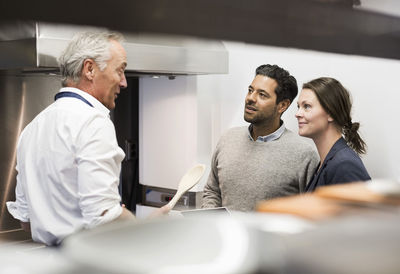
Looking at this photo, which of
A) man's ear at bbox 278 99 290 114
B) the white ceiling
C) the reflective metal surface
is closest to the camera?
the white ceiling

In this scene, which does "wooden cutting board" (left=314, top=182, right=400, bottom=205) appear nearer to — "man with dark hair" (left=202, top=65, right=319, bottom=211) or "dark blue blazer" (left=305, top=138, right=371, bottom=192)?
"dark blue blazer" (left=305, top=138, right=371, bottom=192)

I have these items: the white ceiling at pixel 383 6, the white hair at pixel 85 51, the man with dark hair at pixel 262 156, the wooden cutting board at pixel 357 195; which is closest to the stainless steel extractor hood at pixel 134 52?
the white hair at pixel 85 51

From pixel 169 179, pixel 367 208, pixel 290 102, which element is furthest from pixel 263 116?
pixel 367 208

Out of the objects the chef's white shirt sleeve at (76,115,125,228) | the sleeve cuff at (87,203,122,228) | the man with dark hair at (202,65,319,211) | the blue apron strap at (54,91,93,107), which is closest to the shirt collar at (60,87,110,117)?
the blue apron strap at (54,91,93,107)

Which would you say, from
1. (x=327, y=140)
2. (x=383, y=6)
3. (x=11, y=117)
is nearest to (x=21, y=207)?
(x=11, y=117)

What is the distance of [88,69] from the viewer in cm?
149

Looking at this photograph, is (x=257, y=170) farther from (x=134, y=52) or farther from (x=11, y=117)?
(x=11, y=117)

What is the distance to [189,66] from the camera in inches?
82.5

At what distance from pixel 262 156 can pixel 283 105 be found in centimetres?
25

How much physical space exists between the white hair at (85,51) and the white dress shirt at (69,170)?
0.12 meters

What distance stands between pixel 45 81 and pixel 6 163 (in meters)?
0.41

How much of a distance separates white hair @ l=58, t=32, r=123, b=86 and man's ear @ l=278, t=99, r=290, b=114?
0.84 metres

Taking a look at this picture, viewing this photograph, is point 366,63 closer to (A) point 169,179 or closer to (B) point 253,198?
(B) point 253,198

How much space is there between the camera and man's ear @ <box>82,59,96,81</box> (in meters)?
1.48
